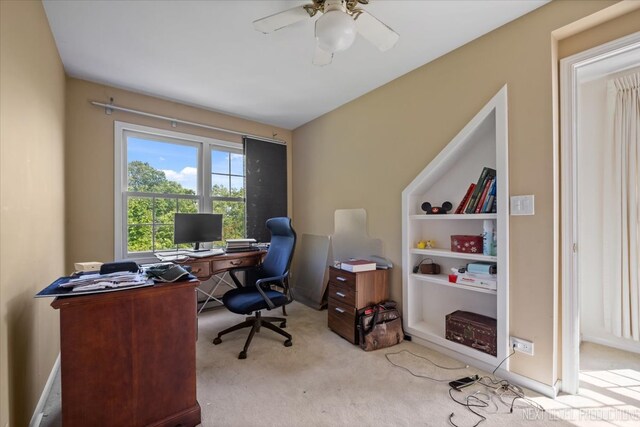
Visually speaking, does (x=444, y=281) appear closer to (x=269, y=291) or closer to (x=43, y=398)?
(x=269, y=291)

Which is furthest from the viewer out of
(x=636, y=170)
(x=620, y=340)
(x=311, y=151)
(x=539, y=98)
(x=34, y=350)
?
(x=311, y=151)

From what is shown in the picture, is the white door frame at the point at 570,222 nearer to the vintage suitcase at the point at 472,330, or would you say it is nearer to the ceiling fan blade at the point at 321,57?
the vintage suitcase at the point at 472,330

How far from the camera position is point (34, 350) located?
5.30ft

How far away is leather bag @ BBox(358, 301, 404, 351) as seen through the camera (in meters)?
2.38

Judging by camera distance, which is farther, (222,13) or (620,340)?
(620,340)

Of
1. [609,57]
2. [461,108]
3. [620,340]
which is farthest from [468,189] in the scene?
[620,340]

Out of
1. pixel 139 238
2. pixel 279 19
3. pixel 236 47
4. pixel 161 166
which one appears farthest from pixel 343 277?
pixel 161 166

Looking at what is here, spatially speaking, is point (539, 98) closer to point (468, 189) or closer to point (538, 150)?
point (538, 150)

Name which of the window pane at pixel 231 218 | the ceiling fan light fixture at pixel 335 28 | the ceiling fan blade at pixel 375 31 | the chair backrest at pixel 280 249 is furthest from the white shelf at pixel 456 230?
the window pane at pixel 231 218

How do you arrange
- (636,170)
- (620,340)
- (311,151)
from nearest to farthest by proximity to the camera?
(636,170) → (620,340) → (311,151)

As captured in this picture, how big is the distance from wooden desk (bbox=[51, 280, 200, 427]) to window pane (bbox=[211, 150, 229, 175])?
7.97 ft

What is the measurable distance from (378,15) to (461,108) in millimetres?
992

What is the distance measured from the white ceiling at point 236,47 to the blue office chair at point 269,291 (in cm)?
151

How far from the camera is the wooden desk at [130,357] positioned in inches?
49.4
